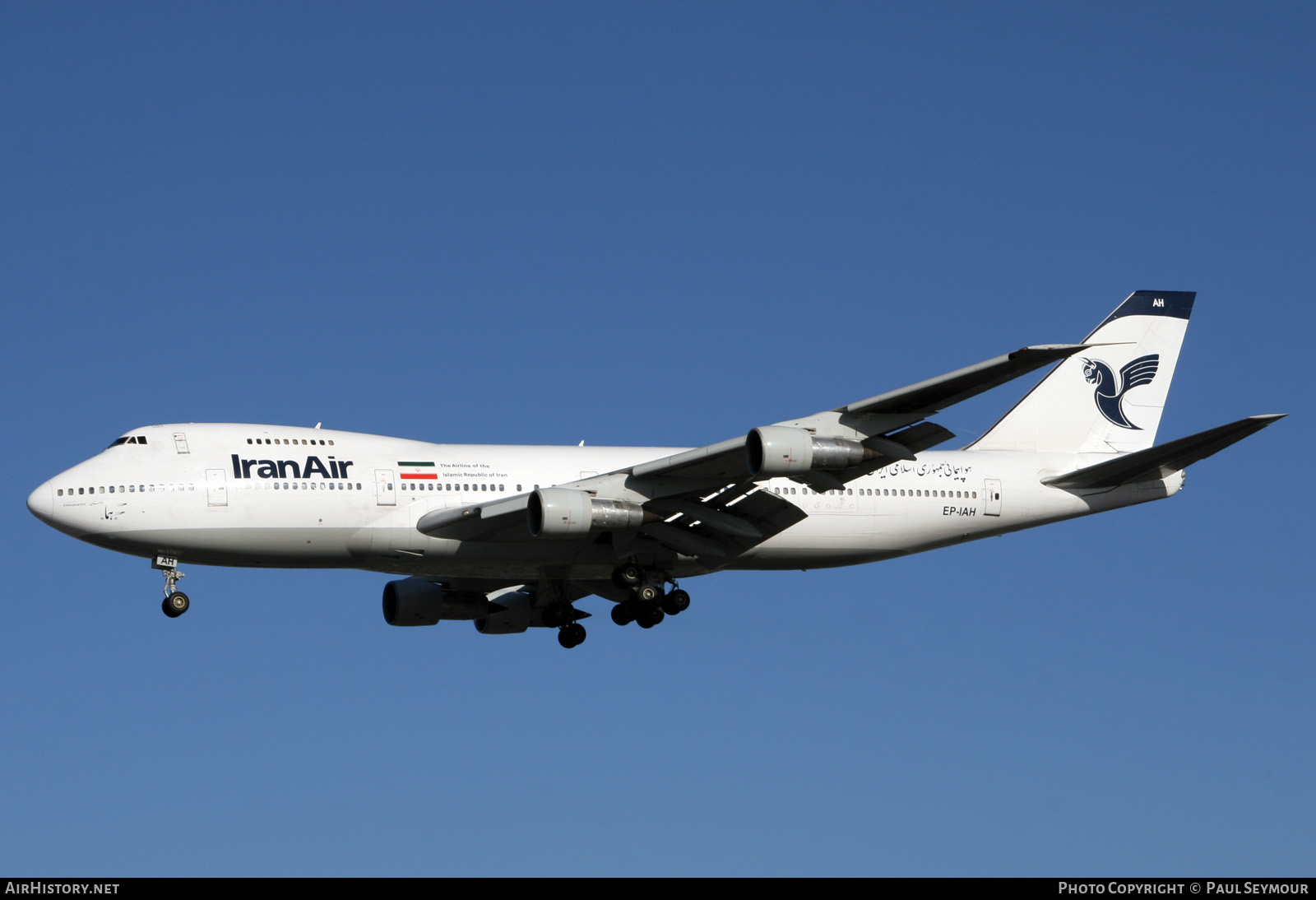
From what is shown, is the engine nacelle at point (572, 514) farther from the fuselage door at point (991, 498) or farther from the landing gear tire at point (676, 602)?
the fuselage door at point (991, 498)

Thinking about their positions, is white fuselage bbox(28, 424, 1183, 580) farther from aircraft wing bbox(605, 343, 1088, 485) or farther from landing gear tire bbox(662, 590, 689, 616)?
aircraft wing bbox(605, 343, 1088, 485)

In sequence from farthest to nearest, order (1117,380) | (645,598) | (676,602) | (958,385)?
(1117,380) → (676,602) → (645,598) → (958,385)

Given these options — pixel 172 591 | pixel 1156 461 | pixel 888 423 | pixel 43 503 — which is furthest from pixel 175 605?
pixel 1156 461

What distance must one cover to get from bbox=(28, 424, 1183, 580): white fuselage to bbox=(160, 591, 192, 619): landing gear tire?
2.90ft

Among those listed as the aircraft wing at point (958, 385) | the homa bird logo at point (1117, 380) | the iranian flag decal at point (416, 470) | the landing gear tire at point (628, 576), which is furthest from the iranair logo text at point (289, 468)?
the homa bird logo at point (1117, 380)

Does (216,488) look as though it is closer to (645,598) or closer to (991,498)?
(645,598)

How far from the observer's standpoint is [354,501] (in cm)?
3600

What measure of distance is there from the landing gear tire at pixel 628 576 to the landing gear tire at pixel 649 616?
28.1 inches

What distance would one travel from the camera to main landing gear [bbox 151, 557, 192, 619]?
1410 inches

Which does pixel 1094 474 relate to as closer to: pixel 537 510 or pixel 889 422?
pixel 889 422

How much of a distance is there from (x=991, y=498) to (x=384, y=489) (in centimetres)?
1629

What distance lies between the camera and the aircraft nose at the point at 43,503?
3519 cm
